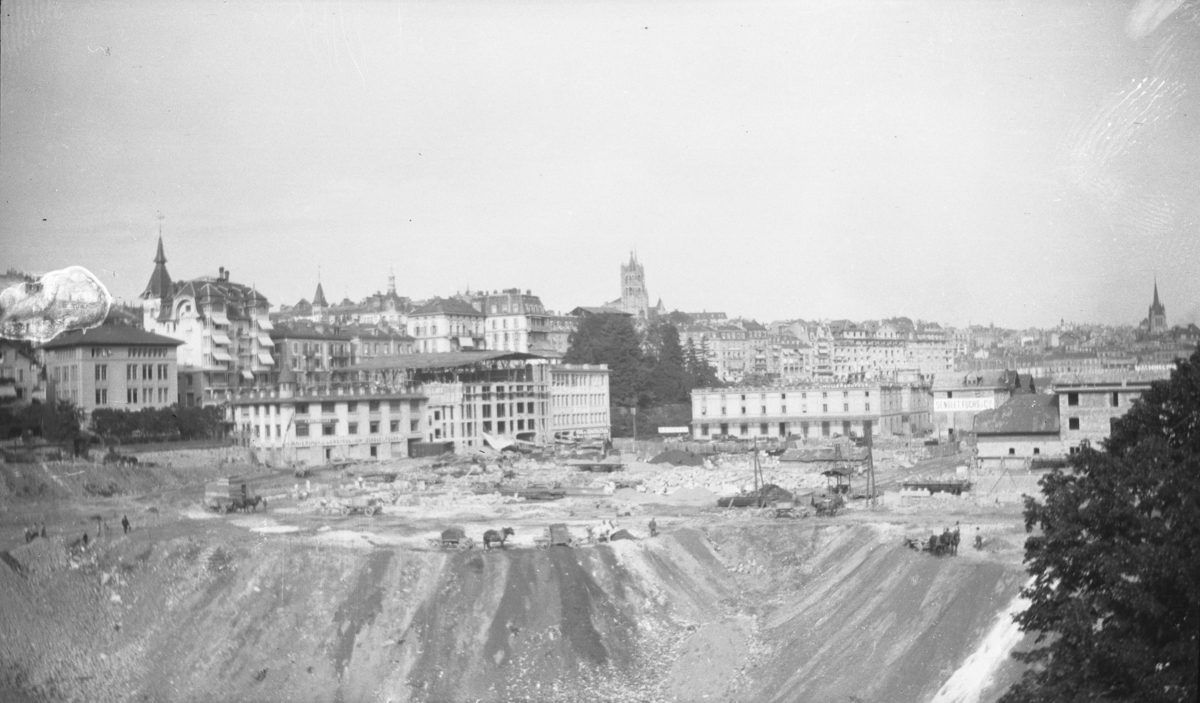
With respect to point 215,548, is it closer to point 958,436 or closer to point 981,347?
point 958,436

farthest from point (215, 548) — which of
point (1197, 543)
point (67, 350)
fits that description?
point (1197, 543)

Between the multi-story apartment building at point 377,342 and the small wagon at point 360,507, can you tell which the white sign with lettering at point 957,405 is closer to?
the small wagon at point 360,507

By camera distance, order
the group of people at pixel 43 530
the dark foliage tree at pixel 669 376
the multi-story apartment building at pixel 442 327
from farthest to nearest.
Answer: the multi-story apartment building at pixel 442 327 → the dark foliage tree at pixel 669 376 → the group of people at pixel 43 530

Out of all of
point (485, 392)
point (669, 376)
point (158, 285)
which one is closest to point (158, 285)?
point (158, 285)

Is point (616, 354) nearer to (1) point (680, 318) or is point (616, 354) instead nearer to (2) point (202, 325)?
(2) point (202, 325)

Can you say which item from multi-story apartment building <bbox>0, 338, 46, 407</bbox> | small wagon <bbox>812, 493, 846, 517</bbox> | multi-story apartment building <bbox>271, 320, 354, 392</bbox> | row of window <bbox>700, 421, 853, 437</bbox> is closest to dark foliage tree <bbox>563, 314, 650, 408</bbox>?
row of window <bbox>700, 421, 853, 437</bbox>

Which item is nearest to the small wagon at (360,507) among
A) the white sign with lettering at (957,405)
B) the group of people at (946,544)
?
the group of people at (946,544)
